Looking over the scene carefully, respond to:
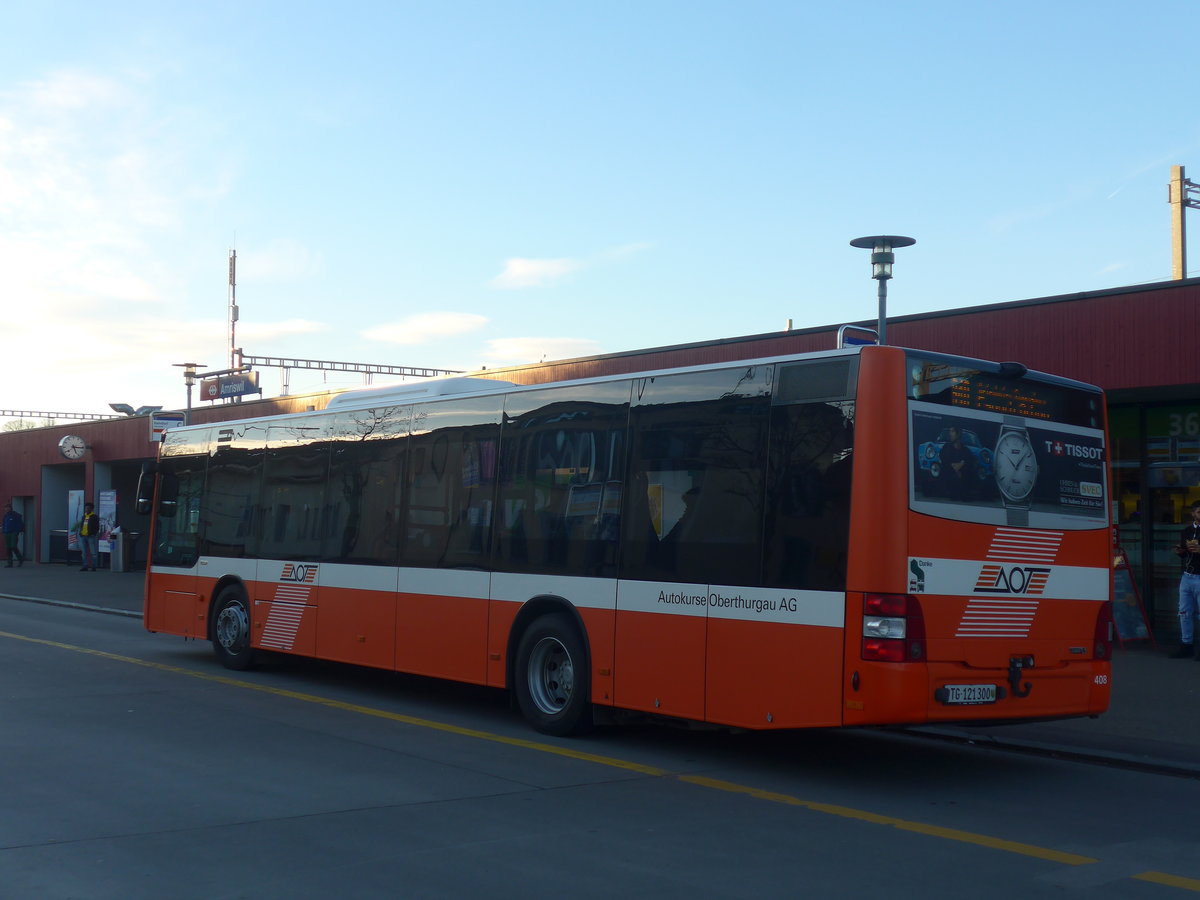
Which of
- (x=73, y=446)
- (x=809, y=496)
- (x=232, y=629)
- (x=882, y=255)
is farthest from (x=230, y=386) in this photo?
(x=809, y=496)

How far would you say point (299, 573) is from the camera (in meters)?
13.6

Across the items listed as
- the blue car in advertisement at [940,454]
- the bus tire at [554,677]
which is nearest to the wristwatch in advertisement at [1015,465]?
the blue car in advertisement at [940,454]

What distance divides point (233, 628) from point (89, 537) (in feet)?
81.2

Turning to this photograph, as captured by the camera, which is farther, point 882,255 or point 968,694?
point 882,255

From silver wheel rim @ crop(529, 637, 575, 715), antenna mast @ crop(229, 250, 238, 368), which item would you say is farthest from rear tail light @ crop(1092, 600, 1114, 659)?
antenna mast @ crop(229, 250, 238, 368)

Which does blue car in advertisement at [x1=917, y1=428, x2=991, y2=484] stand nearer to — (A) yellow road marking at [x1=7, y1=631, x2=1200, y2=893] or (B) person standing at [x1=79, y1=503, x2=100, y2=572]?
(A) yellow road marking at [x1=7, y1=631, x2=1200, y2=893]

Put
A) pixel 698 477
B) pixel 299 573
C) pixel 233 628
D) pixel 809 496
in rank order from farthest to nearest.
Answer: pixel 233 628 < pixel 299 573 < pixel 698 477 < pixel 809 496

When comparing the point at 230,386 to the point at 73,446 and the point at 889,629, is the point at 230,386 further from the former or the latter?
the point at 889,629

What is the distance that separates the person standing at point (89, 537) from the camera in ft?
120

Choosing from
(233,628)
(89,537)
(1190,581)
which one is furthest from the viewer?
(89,537)

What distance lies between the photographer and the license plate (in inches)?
322

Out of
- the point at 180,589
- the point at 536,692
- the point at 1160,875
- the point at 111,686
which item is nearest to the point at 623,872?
the point at 1160,875

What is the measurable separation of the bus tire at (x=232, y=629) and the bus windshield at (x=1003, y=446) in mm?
8827

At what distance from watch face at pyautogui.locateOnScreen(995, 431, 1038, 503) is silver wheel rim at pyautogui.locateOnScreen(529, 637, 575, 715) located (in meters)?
3.80
